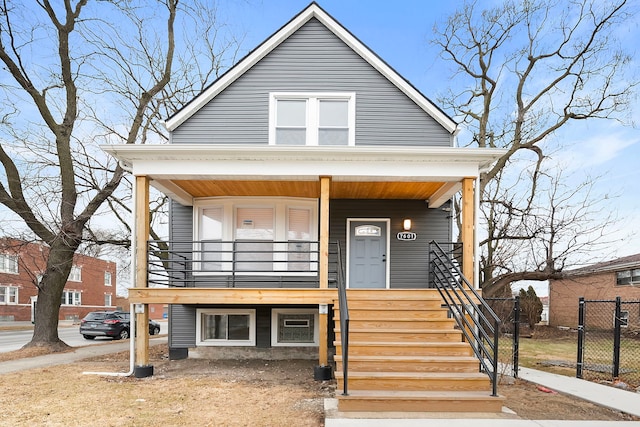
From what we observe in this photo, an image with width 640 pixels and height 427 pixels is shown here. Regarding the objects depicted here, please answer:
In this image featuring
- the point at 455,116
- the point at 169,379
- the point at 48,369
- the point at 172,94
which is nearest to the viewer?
the point at 169,379

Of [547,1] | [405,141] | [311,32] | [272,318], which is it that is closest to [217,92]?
[311,32]

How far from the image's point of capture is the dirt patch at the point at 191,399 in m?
5.46

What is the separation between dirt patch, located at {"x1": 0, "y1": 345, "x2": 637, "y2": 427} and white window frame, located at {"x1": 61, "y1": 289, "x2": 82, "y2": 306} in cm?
3495

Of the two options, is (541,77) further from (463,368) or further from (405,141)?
(463,368)

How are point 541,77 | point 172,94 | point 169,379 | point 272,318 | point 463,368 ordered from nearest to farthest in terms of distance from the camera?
1. point 463,368
2. point 169,379
3. point 272,318
4. point 172,94
5. point 541,77

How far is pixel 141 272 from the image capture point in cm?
820

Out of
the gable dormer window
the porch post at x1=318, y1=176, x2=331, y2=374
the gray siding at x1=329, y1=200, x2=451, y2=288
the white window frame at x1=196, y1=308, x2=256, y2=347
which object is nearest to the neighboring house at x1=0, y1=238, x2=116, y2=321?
the white window frame at x1=196, y1=308, x2=256, y2=347

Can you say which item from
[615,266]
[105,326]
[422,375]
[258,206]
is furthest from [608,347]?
[105,326]

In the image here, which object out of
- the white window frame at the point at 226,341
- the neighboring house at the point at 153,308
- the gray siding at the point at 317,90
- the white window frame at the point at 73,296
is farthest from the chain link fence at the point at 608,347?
the neighboring house at the point at 153,308

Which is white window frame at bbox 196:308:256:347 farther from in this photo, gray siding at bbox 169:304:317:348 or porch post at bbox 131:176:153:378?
porch post at bbox 131:176:153:378

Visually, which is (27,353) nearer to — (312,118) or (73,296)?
(312,118)

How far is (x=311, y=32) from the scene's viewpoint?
11.1 metres

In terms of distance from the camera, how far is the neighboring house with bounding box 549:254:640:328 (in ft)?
68.9

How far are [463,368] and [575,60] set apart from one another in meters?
17.7
